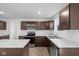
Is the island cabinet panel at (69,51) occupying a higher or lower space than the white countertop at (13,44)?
lower

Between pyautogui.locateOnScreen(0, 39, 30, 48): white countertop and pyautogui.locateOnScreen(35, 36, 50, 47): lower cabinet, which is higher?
pyautogui.locateOnScreen(0, 39, 30, 48): white countertop

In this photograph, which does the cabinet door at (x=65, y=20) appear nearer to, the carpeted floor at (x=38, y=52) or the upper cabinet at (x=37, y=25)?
the carpeted floor at (x=38, y=52)

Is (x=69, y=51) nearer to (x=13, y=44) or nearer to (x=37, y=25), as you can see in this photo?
(x=13, y=44)

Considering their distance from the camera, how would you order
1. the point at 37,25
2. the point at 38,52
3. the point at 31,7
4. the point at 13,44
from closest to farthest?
the point at 13,44 < the point at 31,7 < the point at 38,52 < the point at 37,25

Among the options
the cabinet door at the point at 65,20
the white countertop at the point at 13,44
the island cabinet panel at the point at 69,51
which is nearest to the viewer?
the white countertop at the point at 13,44

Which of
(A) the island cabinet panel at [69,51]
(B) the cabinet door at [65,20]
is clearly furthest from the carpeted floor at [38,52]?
(A) the island cabinet panel at [69,51]

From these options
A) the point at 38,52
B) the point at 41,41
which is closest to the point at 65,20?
the point at 38,52

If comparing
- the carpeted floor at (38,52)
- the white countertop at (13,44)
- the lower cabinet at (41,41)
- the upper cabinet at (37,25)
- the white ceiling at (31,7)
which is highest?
the white ceiling at (31,7)

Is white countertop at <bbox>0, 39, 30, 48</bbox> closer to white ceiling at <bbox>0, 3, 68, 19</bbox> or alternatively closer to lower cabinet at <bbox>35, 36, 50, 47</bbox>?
white ceiling at <bbox>0, 3, 68, 19</bbox>

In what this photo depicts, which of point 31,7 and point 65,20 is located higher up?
point 31,7

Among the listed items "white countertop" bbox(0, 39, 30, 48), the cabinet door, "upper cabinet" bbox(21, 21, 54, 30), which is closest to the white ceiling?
the cabinet door

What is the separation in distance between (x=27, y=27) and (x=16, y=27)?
2.39ft

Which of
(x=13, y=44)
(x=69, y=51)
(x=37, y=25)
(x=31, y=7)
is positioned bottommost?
(x=69, y=51)

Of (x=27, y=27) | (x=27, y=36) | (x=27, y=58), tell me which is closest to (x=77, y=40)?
(x=27, y=58)
